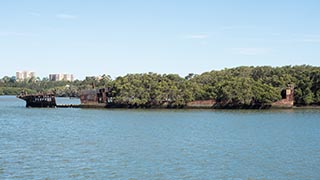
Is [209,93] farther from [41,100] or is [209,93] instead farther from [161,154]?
[161,154]

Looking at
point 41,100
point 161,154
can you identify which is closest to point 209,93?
point 41,100

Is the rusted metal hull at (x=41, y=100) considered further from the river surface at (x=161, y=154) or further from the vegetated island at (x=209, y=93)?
the river surface at (x=161, y=154)

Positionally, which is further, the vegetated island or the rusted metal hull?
Result: the rusted metal hull

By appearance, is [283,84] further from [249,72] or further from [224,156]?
[224,156]

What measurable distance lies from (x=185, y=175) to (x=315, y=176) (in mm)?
7296

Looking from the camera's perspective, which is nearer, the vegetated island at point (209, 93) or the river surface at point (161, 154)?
the river surface at point (161, 154)

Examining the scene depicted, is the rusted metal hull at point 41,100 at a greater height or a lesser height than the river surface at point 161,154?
greater

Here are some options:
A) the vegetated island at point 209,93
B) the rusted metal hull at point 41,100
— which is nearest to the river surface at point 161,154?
the vegetated island at point 209,93

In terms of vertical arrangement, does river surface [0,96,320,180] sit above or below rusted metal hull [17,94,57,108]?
below

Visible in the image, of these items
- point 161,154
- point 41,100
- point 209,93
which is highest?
point 209,93

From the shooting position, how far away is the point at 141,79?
122938 millimetres

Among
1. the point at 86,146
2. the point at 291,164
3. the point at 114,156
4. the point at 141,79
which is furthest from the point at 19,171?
the point at 141,79

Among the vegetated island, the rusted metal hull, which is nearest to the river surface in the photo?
the vegetated island

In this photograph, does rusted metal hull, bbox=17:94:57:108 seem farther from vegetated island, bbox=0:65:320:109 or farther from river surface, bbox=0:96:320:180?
river surface, bbox=0:96:320:180
